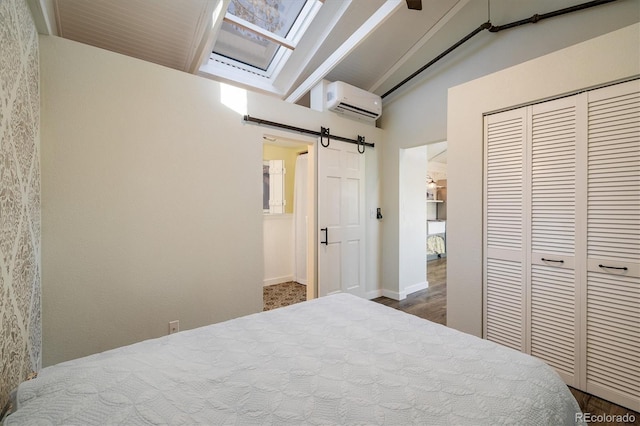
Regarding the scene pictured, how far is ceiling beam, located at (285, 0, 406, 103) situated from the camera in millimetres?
2304

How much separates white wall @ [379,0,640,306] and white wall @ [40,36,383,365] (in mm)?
1980

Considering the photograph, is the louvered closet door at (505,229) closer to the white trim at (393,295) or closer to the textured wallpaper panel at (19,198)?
the white trim at (393,295)

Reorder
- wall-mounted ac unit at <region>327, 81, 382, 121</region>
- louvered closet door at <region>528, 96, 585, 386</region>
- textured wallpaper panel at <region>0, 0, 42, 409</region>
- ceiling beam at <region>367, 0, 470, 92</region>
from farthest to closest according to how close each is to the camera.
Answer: wall-mounted ac unit at <region>327, 81, 382, 121</region>, ceiling beam at <region>367, 0, 470, 92</region>, louvered closet door at <region>528, 96, 585, 386</region>, textured wallpaper panel at <region>0, 0, 42, 409</region>

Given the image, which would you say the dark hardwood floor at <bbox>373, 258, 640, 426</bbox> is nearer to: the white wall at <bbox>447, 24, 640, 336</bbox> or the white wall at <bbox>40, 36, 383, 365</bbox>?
the white wall at <bbox>447, 24, 640, 336</bbox>

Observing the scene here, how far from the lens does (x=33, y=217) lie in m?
1.54

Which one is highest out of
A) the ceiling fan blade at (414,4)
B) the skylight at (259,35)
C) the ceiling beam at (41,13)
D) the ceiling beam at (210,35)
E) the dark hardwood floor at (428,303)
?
the skylight at (259,35)

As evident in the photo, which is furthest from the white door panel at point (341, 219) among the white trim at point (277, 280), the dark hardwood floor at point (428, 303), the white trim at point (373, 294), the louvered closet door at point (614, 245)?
the louvered closet door at point (614, 245)

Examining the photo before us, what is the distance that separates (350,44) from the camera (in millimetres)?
2693

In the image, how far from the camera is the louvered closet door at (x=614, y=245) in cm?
167

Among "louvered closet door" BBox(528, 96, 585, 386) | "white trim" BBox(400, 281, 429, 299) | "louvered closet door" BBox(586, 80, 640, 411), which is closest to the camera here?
"louvered closet door" BBox(586, 80, 640, 411)

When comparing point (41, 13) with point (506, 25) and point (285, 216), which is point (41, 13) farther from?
point (506, 25)

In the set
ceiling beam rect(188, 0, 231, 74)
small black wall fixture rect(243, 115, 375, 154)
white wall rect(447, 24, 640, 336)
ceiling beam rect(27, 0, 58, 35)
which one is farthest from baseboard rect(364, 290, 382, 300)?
ceiling beam rect(27, 0, 58, 35)

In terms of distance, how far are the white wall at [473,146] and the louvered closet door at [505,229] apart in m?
0.07

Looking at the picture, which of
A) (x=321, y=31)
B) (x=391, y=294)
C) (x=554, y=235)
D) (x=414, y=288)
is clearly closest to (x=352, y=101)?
(x=321, y=31)
